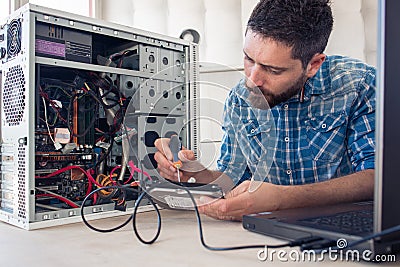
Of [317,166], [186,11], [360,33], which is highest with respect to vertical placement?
[186,11]

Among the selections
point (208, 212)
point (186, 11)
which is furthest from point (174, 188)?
point (186, 11)

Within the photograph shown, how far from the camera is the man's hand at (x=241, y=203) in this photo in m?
1.00

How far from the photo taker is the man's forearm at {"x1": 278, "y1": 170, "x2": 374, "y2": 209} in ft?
3.44

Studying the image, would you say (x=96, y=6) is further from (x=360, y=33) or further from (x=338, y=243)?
(x=338, y=243)

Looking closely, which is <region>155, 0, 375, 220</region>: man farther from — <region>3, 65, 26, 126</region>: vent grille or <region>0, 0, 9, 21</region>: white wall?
<region>0, 0, 9, 21</region>: white wall

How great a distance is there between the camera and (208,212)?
40.5 inches

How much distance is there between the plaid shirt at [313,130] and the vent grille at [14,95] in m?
0.54

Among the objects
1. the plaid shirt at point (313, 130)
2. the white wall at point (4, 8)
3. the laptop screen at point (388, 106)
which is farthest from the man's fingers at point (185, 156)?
the white wall at point (4, 8)

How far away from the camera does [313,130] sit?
1426 millimetres

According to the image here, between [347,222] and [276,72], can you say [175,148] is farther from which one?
[347,222]

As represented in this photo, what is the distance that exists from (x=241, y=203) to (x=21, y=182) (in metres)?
0.54

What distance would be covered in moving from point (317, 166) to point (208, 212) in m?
0.55

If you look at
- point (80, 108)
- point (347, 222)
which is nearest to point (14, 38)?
point (80, 108)

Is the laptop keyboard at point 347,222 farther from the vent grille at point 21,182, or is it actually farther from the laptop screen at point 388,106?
the vent grille at point 21,182
